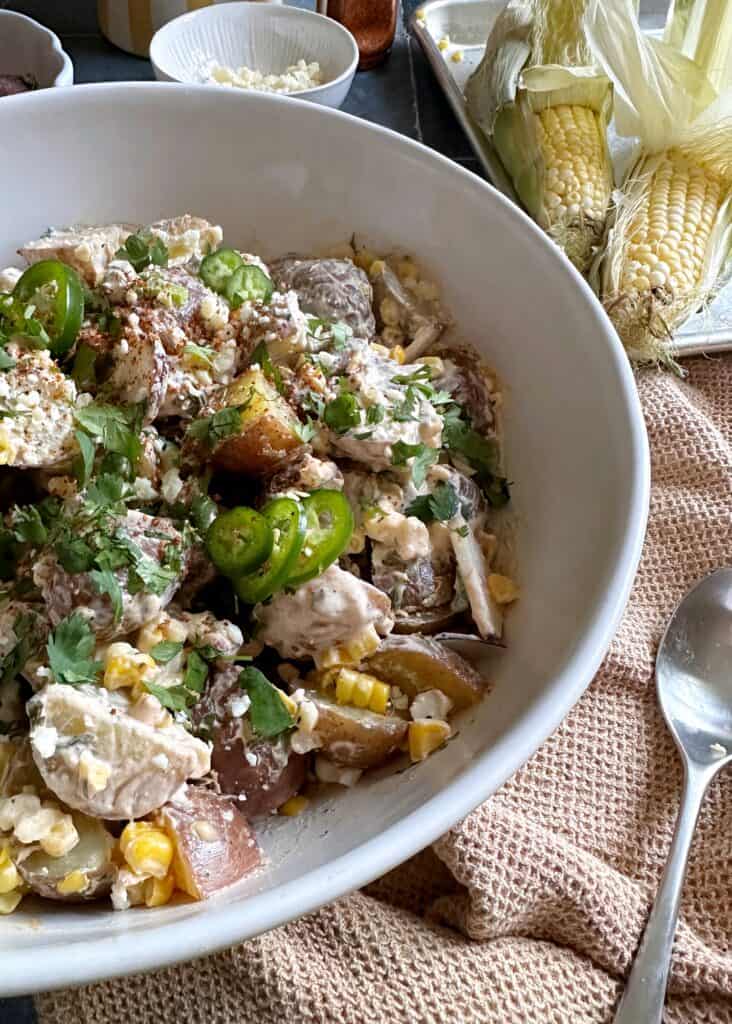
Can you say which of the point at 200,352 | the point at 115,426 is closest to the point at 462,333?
the point at 200,352

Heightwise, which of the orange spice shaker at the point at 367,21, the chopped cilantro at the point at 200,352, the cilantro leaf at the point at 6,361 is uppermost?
the orange spice shaker at the point at 367,21

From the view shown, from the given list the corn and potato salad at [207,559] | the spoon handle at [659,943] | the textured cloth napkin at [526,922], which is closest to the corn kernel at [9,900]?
the corn and potato salad at [207,559]

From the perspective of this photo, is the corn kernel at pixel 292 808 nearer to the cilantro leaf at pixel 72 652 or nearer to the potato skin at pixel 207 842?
the potato skin at pixel 207 842

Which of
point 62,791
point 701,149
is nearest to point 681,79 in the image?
point 701,149

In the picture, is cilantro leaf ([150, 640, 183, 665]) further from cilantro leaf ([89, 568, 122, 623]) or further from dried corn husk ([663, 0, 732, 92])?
dried corn husk ([663, 0, 732, 92])

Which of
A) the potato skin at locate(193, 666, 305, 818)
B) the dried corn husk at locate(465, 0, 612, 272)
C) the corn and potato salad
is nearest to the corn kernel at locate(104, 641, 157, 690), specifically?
the corn and potato salad
